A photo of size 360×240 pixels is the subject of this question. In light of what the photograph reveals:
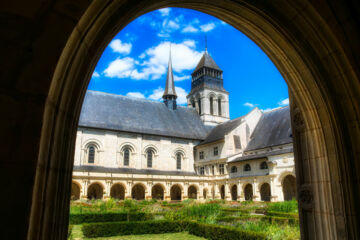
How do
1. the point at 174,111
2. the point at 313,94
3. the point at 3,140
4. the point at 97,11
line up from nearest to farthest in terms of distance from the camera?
the point at 3,140, the point at 97,11, the point at 313,94, the point at 174,111

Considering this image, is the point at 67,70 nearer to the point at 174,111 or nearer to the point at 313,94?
the point at 313,94

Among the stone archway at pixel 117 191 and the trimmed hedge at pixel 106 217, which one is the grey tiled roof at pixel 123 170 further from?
the trimmed hedge at pixel 106 217

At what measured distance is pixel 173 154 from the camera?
33250 mm

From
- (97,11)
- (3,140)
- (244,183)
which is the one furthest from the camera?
(244,183)

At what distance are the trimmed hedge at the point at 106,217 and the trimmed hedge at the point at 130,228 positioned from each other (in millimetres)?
2183

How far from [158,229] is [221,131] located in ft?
76.3

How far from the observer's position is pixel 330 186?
2.76 m

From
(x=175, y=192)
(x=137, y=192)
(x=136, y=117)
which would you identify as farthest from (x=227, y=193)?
(x=136, y=117)

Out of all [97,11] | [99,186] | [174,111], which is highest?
[174,111]

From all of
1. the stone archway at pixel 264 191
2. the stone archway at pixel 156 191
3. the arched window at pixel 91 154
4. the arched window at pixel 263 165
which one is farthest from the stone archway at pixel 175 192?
the arched window at pixel 263 165

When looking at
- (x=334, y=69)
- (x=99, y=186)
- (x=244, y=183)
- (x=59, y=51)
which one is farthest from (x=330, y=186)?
(x=99, y=186)

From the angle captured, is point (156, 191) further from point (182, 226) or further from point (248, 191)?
point (182, 226)

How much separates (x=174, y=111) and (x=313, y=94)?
116ft

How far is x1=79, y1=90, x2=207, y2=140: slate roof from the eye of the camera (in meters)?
30.2
